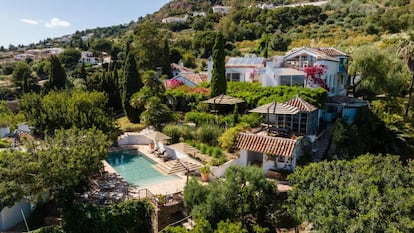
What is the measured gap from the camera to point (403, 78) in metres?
Result: 33.9

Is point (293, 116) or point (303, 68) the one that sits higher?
point (303, 68)

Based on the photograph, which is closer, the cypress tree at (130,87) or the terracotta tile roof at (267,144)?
the terracotta tile roof at (267,144)

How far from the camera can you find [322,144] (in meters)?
25.6

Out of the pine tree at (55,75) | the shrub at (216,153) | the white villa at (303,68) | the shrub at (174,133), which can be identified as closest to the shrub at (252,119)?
the shrub at (216,153)

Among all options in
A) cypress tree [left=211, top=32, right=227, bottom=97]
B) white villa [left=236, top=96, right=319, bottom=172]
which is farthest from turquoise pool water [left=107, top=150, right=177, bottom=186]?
cypress tree [left=211, top=32, right=227, bottom=97]

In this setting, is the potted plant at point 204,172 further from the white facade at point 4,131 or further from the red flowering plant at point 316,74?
the white facade at point 4,131

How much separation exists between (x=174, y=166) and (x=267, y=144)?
7.32 meters

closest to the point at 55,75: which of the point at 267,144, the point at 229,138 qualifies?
the point at 229,138

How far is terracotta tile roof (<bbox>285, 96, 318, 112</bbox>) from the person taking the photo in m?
23.7

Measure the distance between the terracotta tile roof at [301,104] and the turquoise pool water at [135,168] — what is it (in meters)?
10.8

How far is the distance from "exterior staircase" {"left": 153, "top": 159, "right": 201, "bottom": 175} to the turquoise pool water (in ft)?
1.39

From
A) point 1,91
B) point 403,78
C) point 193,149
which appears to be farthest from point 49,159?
point 1,91

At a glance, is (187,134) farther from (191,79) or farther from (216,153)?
(191,79)

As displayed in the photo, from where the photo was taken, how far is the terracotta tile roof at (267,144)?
21.2m
